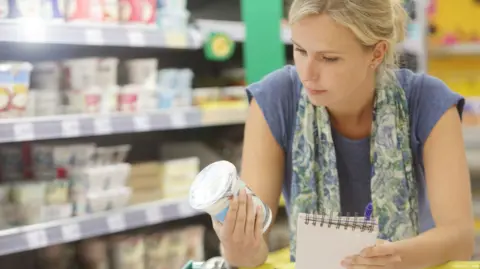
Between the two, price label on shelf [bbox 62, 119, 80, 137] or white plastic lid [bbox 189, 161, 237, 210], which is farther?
price label on shelf [bbox 62, 119, 80, 137]

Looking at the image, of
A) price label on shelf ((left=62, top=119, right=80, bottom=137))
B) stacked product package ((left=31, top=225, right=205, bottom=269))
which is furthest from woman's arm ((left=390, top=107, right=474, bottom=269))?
stacked product package ((left=31, top=225, right=205, bottom=269))

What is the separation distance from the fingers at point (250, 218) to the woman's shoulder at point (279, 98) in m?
0.38

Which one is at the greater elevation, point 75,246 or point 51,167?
point 51,167

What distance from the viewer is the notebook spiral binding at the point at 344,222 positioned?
1.05m

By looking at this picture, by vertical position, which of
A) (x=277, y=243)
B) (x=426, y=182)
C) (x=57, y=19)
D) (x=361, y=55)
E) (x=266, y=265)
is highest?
(x=57, y=19)

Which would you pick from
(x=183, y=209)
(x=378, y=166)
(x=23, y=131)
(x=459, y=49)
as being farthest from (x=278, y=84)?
(x=459, y=49)

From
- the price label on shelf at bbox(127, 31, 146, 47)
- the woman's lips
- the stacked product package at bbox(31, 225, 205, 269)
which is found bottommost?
the stacked product package at bbox(31, 225, 205, 269)

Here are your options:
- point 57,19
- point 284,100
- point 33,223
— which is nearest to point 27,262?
point 33,223

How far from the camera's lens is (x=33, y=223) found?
8.11ft

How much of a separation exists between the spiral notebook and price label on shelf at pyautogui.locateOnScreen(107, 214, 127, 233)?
1.69 m

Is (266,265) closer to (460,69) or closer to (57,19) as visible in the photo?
(57,19)

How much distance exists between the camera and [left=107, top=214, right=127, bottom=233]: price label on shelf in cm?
267

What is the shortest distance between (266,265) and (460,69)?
3194 mm

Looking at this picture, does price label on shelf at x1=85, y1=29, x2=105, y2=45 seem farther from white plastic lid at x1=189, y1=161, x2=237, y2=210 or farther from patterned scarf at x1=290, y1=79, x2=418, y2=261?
white plastic lid at x1=189, y1=161, x2=237, y2=210
